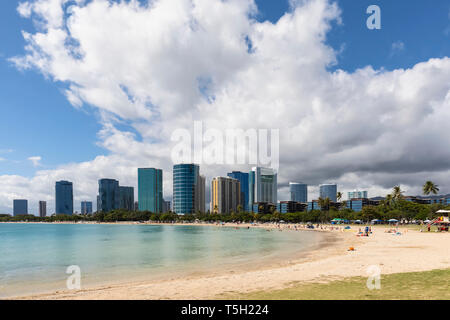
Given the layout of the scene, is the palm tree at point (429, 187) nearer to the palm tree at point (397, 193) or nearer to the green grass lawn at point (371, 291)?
the palm tree at point (397, 193)

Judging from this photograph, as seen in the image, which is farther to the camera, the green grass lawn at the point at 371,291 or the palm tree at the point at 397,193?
the palm tree at the point at 397,193

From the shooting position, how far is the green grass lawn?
10.9m

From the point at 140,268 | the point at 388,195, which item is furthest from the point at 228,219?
the point at 140,268

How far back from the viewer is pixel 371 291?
11758mm

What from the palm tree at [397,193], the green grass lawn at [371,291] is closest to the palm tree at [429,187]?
the palm tree at [397,193]

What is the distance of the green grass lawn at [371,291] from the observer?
430 inches

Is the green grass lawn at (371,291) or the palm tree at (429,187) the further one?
the palm tree at (429,187)

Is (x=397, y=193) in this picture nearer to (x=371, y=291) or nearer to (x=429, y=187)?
(x=429, y=187)

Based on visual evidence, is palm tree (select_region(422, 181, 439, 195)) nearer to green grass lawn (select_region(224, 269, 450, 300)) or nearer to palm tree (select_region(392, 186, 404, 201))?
palm tree (select_region(392, 186, 404, 201))

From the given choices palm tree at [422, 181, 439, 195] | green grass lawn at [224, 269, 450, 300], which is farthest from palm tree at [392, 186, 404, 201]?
green grass lawn at [224, 269, 450, 300]

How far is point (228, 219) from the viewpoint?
595 ft

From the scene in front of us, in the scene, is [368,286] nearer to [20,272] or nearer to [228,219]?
[20,272]

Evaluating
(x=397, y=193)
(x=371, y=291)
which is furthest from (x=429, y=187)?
(x=371, y=291)

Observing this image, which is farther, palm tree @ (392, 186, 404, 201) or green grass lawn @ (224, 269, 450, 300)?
palm tree @ (392, 186, 404, 201)
